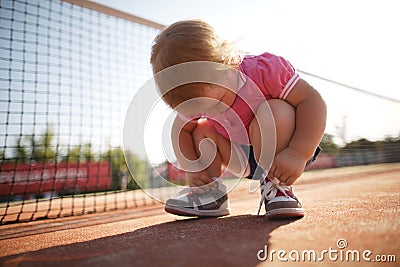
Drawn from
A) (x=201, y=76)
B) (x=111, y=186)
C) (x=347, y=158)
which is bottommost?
(x=111, y=186)

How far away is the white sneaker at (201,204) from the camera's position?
3.75 feet

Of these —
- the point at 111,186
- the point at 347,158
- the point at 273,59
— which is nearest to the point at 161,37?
the point at 273,59

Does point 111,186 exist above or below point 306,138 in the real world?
below

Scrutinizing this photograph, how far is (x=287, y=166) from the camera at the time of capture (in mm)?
943

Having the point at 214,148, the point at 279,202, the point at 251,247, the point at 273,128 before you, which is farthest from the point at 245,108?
the point at 251,247

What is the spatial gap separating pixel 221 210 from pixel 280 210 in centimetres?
32

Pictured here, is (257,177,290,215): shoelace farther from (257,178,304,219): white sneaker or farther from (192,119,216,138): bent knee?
(192,119,216,138): bent knee

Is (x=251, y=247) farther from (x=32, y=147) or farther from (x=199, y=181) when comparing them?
(x=32, y=147)

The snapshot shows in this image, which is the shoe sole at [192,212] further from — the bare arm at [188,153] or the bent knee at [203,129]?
the bent knee at [203,129]

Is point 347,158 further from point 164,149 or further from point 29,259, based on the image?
point 29,259

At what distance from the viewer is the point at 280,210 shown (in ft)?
2.94

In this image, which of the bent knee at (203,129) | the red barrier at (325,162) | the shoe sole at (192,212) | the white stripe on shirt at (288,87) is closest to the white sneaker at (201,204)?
the shoe sole at (192,212)

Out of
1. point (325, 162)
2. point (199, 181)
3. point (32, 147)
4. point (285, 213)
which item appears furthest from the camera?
point (325, 162)

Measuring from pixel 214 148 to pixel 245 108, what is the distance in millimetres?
238
